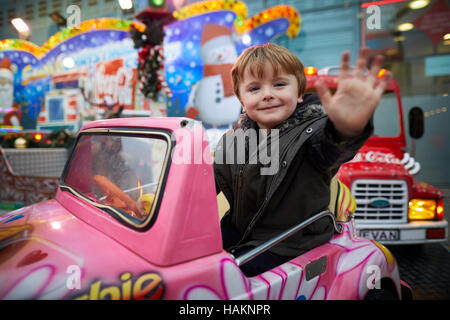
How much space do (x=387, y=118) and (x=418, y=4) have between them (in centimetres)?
162

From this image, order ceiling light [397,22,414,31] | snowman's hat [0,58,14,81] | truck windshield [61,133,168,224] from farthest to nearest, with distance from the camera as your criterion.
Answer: snowman's hat [0,58,14,81], ceiling light [397,22,414,31], truck windshield [61,133,168,224]

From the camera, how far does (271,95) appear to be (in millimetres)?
1262

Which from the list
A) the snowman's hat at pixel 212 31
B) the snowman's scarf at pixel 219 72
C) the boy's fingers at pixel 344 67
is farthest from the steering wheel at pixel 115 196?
the snowman's hat at pixel 212 31

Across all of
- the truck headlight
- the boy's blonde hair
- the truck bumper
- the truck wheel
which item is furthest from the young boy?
the truck headlight

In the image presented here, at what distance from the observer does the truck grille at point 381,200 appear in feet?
9.83

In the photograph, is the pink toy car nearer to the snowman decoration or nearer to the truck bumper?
the truck bumper

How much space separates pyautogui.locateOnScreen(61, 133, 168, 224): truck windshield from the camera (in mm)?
1085

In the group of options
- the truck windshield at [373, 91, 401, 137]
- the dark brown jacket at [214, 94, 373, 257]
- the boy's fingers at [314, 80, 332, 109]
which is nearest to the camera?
the boy's fingers at [314, 80, 332, 109]

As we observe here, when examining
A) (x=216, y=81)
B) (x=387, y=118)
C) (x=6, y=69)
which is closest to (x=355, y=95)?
(x=387, y=118)

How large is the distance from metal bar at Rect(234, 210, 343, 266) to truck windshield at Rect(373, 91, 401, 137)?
282 cm

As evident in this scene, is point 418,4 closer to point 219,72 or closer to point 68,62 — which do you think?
point 219,72

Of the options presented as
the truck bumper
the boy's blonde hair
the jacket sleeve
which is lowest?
the truck bumper

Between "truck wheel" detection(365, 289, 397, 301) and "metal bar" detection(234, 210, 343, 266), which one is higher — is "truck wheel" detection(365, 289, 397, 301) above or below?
below

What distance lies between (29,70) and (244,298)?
1057cm
